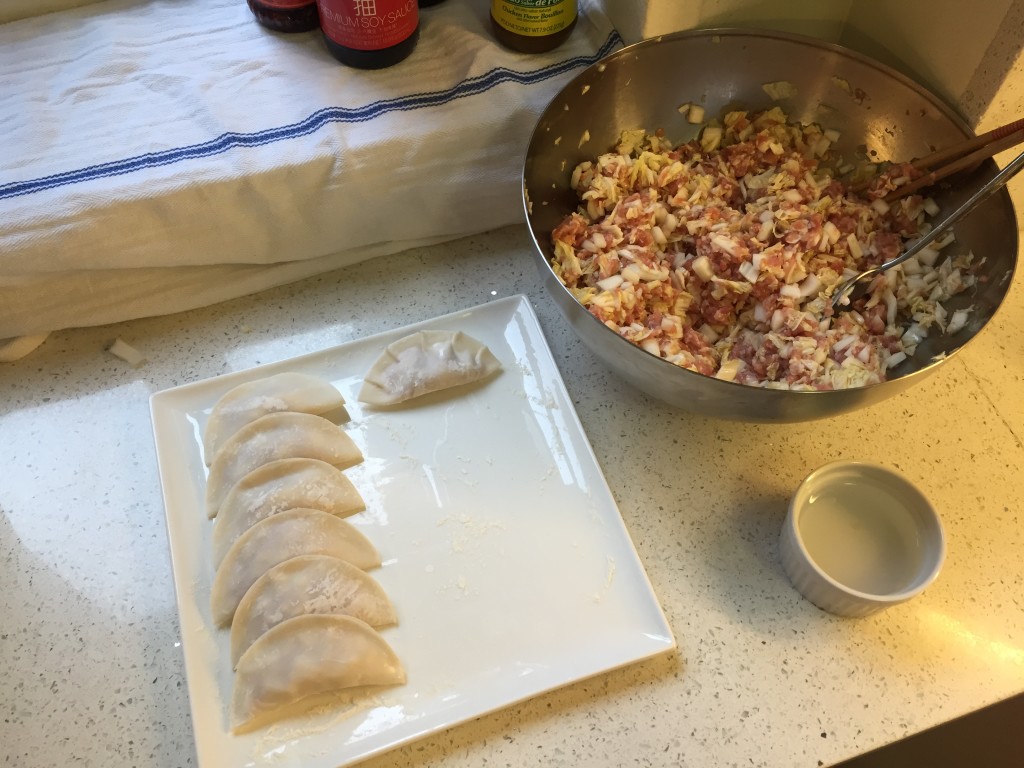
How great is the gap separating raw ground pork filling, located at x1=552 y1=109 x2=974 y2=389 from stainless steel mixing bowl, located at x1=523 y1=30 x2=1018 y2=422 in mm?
20

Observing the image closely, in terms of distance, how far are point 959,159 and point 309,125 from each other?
0.70m

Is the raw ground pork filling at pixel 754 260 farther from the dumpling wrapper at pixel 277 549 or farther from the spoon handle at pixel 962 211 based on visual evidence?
the dumpling wrapper at pixel 277 549

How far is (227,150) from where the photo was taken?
34.3 inches

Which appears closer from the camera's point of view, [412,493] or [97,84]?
[412,493]

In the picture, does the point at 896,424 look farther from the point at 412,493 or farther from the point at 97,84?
the point at 97,84

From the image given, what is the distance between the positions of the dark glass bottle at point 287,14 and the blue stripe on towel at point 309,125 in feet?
0.51

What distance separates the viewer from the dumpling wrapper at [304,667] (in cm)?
66

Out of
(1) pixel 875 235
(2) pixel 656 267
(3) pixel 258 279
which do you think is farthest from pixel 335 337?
(1) pixel 875 235

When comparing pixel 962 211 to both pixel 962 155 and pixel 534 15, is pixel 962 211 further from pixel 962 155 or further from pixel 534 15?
pixel 534 15

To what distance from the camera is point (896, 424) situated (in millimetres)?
864

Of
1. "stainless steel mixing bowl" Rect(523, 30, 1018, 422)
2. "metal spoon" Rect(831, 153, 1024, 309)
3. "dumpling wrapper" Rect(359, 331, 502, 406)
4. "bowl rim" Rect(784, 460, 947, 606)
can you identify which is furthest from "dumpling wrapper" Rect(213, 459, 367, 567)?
"metal spoon" Rect(831, 153, 1024, 309)

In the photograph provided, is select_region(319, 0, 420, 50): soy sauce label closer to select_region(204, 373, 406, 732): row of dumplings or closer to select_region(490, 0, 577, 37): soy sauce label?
select_region(490, 0, 577, 37): soy sauce label

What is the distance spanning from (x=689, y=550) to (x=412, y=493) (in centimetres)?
28

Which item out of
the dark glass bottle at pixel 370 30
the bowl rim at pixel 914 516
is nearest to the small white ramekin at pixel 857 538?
the bowl rim at pixel 914 516
